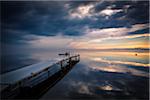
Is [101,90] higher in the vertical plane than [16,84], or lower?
lower

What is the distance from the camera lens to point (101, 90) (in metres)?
8.11

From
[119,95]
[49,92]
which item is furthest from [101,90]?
[49,92]

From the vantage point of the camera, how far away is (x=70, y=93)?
7574 millimetres

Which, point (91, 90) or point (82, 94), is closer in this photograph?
point (82, 94)

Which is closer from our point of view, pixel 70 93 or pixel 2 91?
pixel 2 91

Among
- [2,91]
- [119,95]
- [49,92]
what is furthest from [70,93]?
[2,91]

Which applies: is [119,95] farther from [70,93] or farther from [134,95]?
[70,93]

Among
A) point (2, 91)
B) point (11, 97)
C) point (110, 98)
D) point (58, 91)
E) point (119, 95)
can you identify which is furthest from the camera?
point (58, 91)

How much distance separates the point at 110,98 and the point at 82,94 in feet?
5.27

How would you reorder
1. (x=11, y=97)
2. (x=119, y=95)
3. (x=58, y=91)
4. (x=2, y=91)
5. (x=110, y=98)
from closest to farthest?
(x=2, y=91), (x=11, y=97), (x=110, y=98), (x=119, y=95), (x=58, y=91)

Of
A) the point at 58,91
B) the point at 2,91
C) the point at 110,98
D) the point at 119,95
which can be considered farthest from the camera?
the point at 58,91

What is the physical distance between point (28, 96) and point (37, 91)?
2.62ft

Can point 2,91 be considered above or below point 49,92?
above

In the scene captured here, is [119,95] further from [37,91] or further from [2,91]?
[2,91]
